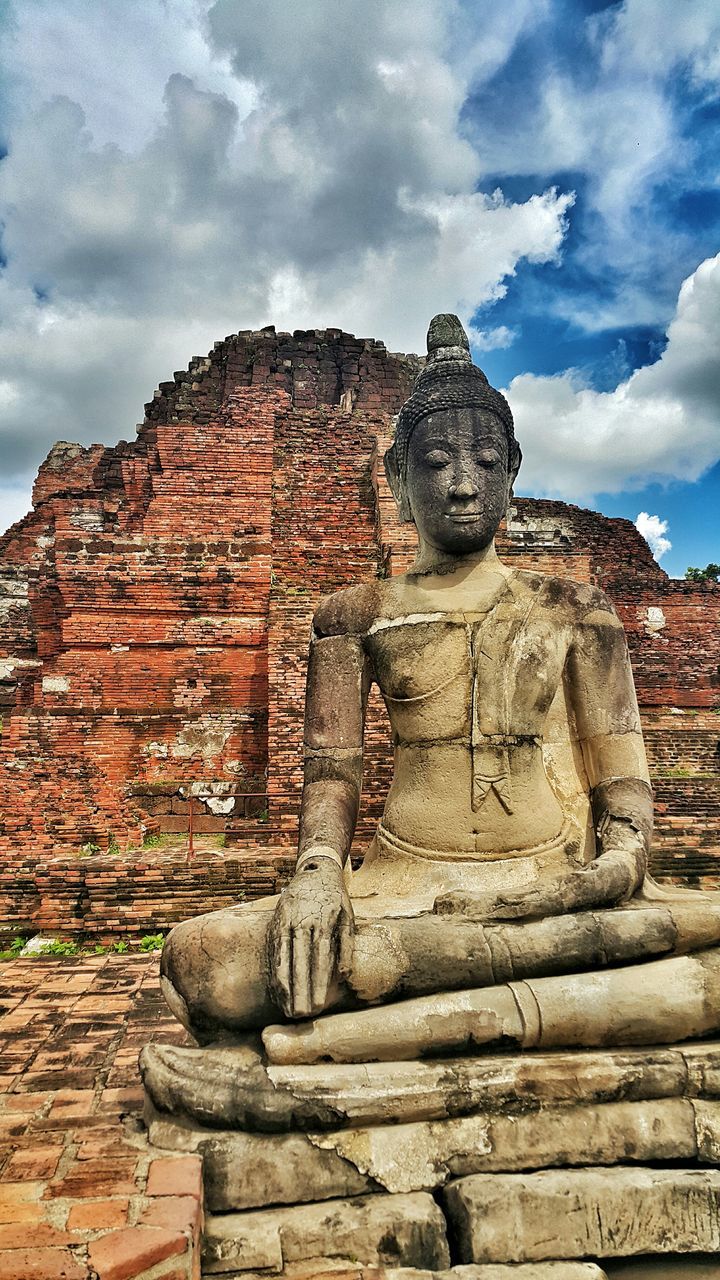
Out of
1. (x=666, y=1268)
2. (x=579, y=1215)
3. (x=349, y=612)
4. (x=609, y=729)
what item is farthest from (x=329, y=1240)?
(x=349, y=612)

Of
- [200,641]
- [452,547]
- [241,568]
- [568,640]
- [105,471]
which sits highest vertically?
[105,471]

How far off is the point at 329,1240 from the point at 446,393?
9.74 ft

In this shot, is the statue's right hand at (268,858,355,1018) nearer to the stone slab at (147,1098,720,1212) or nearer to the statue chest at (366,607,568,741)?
the stone slab at (147,1098,720,1212)

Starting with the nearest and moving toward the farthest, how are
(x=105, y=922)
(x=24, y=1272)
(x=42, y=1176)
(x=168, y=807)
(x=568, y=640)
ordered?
(x=24, y=1272), (x=42, y=1176), (x=568, y=640), (x=105, y=922), (x=168, y=807)

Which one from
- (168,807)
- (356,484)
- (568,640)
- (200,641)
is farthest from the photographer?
(356,484)

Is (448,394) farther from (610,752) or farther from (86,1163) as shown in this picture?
(86,1163)

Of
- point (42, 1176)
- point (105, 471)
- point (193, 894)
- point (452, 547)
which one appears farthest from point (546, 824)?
point (105, 471)

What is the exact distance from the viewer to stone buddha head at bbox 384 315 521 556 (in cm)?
334

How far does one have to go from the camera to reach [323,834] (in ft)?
9.55

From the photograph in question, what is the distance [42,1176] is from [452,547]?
2508 mm

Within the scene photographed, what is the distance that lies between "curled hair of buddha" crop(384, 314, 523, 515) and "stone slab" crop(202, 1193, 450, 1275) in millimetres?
2684

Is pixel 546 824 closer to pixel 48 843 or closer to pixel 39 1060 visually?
pixel 39 1060

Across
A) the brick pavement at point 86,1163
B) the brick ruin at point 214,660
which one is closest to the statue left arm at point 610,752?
the brick pavement at point 86,1163

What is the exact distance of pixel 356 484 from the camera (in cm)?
1273
